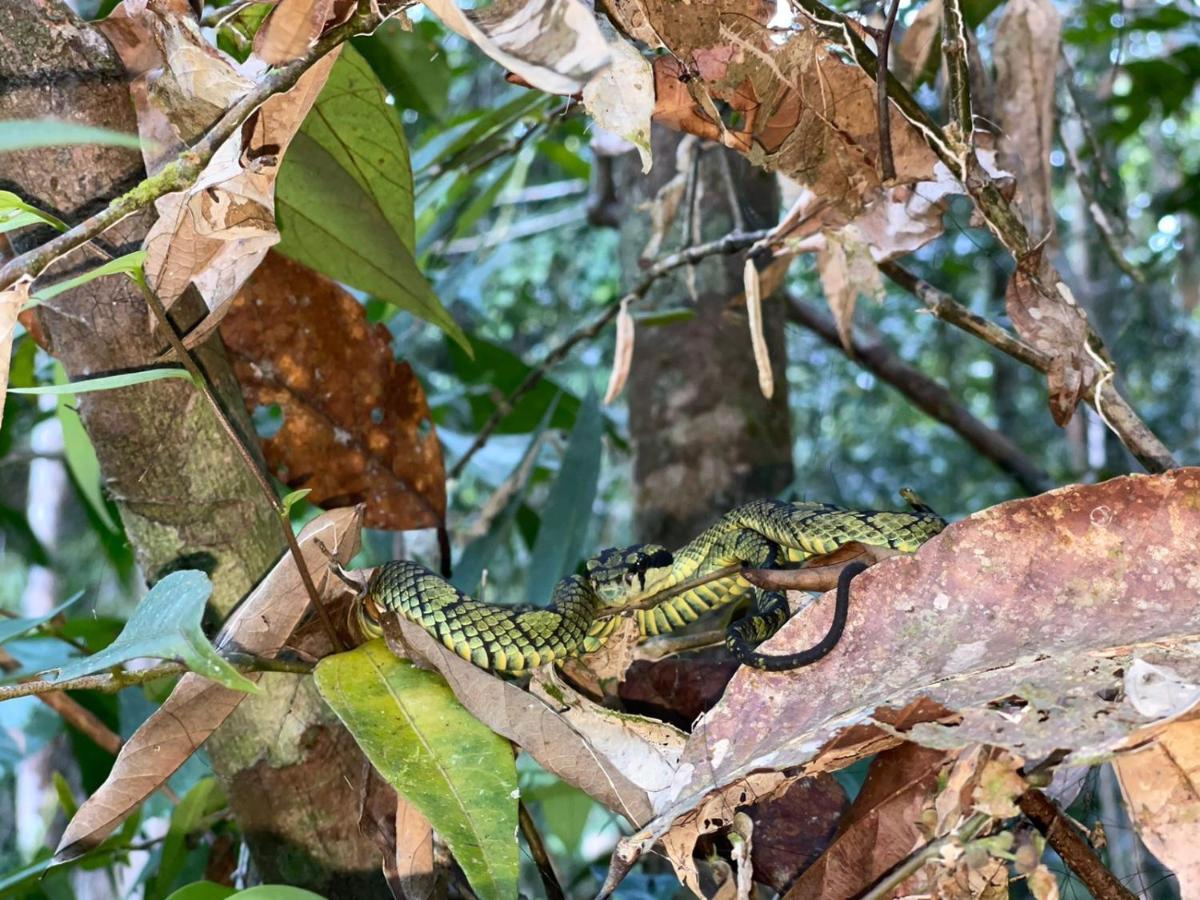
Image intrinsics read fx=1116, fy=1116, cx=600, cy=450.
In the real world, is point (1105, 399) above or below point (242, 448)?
below

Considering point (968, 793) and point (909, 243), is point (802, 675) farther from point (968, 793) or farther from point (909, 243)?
point (909, 243)

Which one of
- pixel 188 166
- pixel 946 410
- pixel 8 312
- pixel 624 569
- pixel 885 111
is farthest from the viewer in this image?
pixel 946 410

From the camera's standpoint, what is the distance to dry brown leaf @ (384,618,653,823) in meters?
1.29

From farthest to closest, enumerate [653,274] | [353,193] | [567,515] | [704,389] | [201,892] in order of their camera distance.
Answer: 1. [704,389]
2. [567,515]
3. [653,274]
4. [353,193]
5. [201,892]

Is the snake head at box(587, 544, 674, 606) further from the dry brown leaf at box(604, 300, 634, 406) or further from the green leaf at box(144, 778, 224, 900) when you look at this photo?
the green leaf at box(144, 778, 224, 900)

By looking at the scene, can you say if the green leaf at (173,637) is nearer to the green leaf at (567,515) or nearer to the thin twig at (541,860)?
the thin twig at (541,860)

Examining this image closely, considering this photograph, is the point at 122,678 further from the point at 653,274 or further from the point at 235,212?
the point at 653,274

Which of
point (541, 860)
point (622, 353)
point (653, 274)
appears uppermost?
point (653, 274)

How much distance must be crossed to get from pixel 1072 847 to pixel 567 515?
1.38m

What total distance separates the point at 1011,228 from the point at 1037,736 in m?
0.77

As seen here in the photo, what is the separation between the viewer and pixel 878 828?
1.24m

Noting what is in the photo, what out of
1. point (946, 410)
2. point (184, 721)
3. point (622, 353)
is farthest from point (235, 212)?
point (946, 410)

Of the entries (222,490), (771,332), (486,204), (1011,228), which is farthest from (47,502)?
(1011,228)

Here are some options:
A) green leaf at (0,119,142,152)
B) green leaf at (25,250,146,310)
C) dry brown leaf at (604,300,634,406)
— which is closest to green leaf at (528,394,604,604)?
dry brown leaf at (604,300,634,406)
